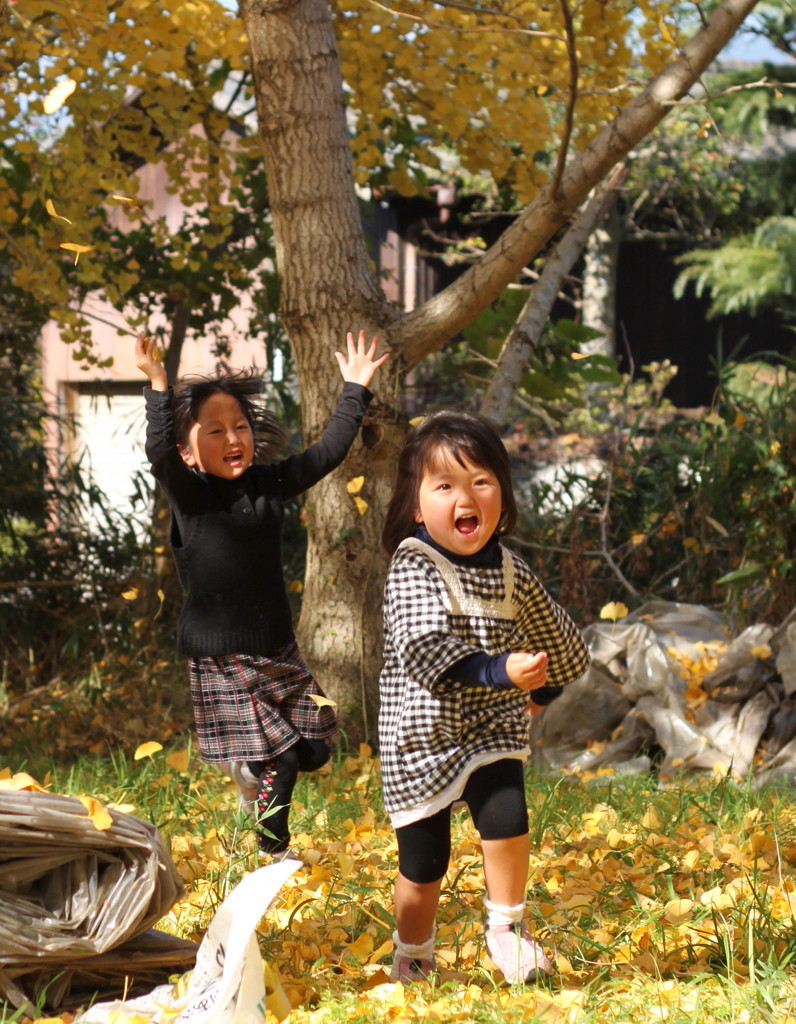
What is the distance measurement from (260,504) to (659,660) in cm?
207

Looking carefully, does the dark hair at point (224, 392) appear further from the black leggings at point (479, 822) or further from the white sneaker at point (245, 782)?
the black leggings at point (479, 822)

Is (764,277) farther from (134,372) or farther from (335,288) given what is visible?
(335,288)

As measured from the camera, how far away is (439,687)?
2.09m

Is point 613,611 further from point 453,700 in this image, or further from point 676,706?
point 453,700

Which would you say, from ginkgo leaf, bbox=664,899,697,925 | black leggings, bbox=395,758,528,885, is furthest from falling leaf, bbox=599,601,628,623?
black leggings, bbox=395,758,528,885

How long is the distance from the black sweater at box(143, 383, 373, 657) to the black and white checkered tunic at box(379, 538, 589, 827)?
69 centimetres

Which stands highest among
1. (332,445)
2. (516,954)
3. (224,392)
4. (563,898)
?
(224,392)

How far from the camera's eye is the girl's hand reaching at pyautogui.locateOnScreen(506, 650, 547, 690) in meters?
1.91

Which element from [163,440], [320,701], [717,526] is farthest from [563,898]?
[717,526]

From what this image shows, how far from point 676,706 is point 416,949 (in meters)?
2.31

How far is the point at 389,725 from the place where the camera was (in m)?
2.22

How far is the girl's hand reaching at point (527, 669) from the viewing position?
191 centimetres

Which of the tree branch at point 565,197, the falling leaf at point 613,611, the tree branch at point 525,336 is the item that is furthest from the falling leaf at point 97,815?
the falling leaf at point 613,611

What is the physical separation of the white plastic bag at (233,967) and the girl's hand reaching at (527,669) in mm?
456
